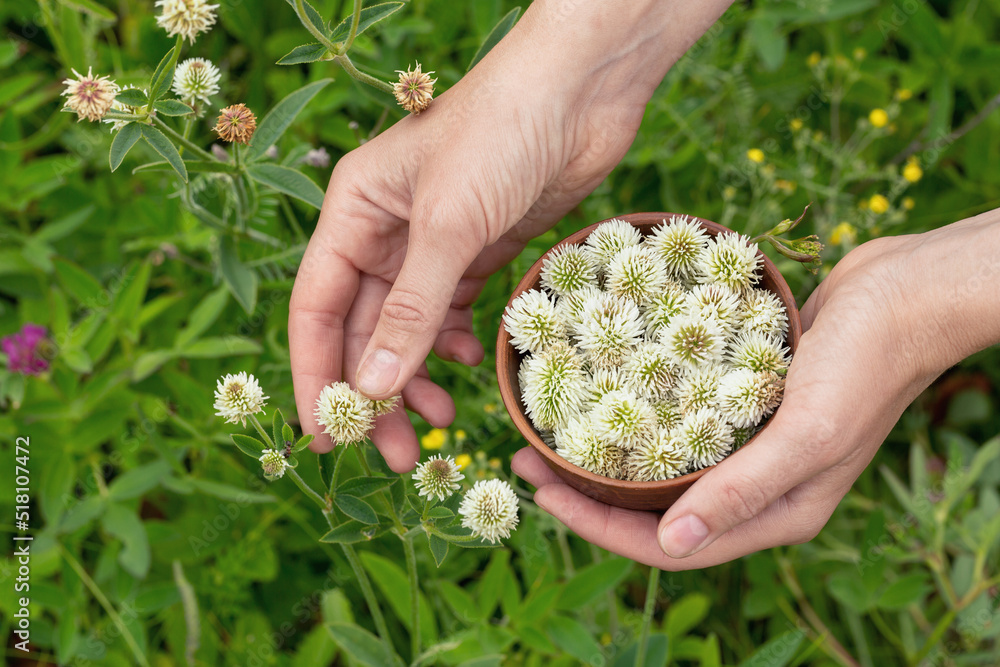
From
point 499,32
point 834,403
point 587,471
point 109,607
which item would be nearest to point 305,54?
point 499,32

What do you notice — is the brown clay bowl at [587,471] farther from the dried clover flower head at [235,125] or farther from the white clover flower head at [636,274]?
the dried clover flower head at [235,125]

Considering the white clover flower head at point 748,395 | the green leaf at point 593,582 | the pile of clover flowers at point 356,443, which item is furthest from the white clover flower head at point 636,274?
the green leaf at point 593,582

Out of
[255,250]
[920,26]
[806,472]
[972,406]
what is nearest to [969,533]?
[972,406]

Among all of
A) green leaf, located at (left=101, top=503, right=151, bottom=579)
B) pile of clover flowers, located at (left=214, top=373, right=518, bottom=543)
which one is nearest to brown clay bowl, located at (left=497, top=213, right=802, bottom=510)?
pile of clover flowers, located at (left=214, top=373, right=518, bottom=543)

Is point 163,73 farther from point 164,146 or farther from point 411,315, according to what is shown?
point 411,315

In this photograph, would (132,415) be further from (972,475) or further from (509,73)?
(972,475)

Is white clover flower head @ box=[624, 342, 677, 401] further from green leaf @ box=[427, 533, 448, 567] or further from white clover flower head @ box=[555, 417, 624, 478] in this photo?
green leaf @ box=[427, 533, 448, 567]
